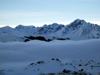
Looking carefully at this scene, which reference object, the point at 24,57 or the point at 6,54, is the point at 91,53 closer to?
the point at 24,57

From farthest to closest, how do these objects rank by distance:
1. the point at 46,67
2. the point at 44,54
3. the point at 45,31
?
the point at 45,31
the point at 44,54
the point at 46,67

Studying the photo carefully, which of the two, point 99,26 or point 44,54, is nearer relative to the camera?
point 44,54

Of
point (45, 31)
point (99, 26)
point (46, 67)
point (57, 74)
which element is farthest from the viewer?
point (45, 31)

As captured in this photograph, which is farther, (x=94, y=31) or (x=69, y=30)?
(x=69, y=30)

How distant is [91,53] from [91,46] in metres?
1.38

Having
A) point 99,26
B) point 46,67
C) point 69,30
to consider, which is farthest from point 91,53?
point 69,30

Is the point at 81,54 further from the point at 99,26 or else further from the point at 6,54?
the point at 99,26

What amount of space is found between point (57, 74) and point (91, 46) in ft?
25.6

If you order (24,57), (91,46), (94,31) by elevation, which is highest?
(94,31)

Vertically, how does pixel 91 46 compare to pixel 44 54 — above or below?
above

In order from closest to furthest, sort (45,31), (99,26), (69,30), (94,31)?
(94,31) → (99,26) → (69,30) → (45,31)

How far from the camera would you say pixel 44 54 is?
11852 millimetres

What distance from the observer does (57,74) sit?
5434mm

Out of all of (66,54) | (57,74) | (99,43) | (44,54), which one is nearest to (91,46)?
(99,43)
